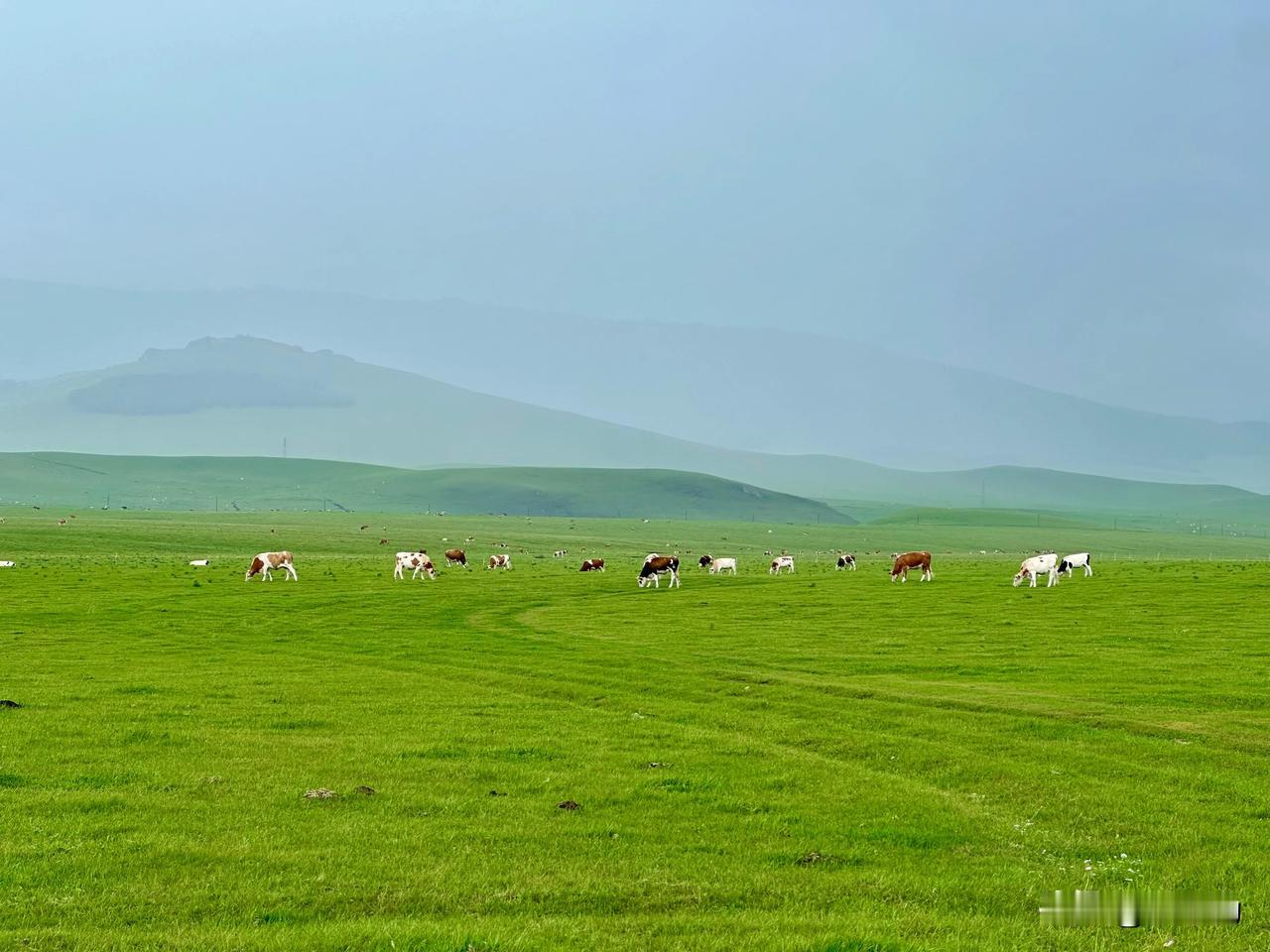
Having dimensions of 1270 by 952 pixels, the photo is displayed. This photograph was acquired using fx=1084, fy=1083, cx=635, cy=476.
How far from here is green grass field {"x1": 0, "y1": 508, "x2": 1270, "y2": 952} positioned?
11164 mm

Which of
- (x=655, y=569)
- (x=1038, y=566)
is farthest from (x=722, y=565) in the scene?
(x=1038, y=566)

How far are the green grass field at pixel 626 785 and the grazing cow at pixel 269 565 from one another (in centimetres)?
2361

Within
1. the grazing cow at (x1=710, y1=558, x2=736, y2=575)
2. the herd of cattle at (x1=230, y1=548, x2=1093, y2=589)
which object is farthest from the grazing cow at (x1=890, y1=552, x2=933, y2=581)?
the grazing cow at (x1=710, y1=558, x2=736, y2=575)

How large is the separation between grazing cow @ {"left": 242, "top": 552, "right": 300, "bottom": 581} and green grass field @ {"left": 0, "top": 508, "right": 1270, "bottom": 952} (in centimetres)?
2361

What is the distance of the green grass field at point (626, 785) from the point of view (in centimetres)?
1116

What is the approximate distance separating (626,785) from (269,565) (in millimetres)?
53571

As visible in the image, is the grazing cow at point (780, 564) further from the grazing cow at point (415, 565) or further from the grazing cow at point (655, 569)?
the grazing cow at point (415, 565)

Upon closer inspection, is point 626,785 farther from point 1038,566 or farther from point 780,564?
point 780,564

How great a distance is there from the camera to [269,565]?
65.6 metres

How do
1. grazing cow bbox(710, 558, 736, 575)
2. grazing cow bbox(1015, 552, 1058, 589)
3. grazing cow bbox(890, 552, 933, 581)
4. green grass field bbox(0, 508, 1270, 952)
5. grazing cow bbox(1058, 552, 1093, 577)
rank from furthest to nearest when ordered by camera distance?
1. grazing cow bbox(710, 558, 736, 575)
2. grazing cow bbox(1058, 552, 1093, 577)
3. grazing cow bbox(890, 552, 933, 581)
4. grazing cow bbox(1015, 552, 1058, 589)
5. green grass field bbox(0, 508, 1270, 952)

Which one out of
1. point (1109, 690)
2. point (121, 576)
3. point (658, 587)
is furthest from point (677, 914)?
point (121, 576)

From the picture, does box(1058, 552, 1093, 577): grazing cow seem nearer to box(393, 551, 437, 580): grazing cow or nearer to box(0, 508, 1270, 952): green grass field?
box(0, 508, 1270, 952): green grass field

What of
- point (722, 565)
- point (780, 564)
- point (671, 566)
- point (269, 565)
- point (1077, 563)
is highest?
point (1077, 563)

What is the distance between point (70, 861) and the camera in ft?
40.6
